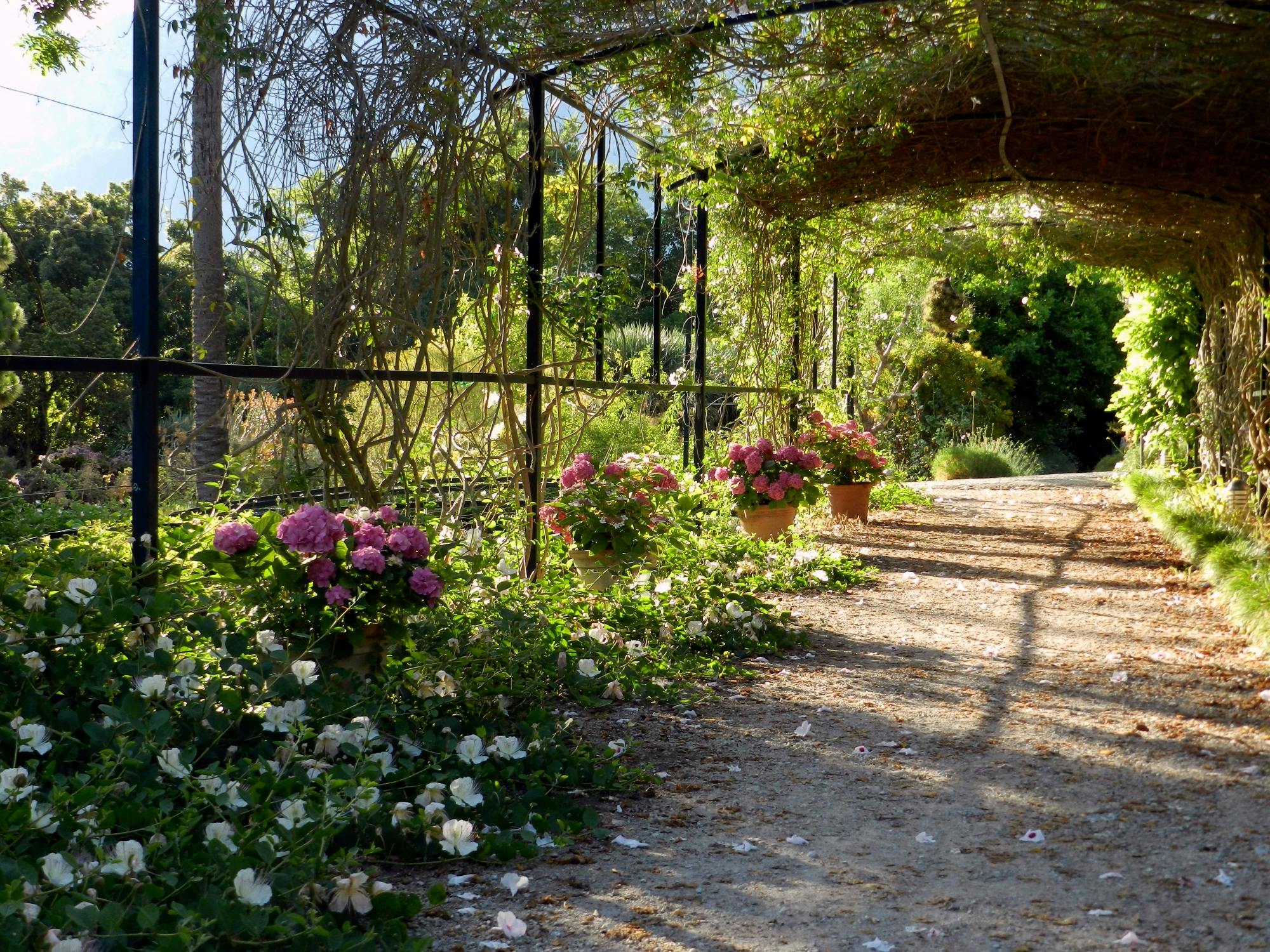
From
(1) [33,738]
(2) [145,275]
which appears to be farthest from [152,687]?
(2) [145,275]

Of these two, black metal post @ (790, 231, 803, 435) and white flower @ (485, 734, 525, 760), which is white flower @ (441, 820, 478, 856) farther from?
black metal post @ (790, 231, 803, 435)

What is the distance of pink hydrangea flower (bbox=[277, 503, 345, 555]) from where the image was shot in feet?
8.73

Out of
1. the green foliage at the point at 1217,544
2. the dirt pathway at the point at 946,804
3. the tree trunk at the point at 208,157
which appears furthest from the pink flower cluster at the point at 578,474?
the green foliage at the point at 1217,544

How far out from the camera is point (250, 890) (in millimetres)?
1598

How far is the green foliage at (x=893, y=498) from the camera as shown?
8664 mm

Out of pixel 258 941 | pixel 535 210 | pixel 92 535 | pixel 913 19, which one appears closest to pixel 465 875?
pixel 258 941

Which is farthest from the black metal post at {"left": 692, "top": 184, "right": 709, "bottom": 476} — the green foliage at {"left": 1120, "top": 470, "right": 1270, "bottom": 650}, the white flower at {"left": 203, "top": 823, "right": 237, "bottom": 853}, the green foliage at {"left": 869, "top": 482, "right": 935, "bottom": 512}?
the white flower at {"left": 203, "top": 823, "right": 237, "bottom": 853}

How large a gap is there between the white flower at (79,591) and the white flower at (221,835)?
0.81 metres

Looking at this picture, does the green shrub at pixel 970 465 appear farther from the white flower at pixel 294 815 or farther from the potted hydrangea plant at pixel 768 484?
the white flower at pixel 294 815

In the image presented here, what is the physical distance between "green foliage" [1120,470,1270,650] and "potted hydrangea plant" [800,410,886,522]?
1938mm

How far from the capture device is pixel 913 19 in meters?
4.41

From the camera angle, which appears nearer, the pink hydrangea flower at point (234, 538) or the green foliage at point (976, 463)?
the pink hydrangea flower at point (234, 538)

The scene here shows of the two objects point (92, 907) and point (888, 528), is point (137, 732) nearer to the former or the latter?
point (92, 907)

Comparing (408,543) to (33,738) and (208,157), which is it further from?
(208,157)
